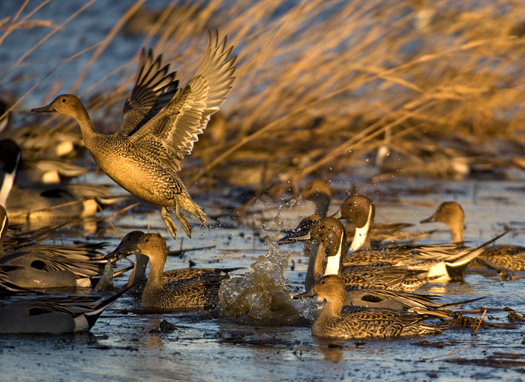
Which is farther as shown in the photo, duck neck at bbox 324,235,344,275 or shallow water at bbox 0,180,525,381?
duck neck at bbox 324,235,344,275

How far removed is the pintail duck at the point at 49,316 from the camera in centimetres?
522

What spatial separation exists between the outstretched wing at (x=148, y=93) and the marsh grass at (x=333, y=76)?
2.67 ft

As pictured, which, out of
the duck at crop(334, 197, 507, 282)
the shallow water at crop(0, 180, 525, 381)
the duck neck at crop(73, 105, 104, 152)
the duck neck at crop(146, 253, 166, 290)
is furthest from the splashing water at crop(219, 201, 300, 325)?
the duck at crop(334, 197, 507, 282)

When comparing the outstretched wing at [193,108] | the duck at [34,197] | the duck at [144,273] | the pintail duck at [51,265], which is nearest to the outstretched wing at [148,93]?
the outstretched wing at [193,108]

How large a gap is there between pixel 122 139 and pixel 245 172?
14.3 feet

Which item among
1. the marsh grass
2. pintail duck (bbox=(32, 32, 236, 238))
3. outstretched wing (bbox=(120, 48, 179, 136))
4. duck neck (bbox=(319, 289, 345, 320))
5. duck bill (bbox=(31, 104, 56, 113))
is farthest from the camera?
the marsh grass

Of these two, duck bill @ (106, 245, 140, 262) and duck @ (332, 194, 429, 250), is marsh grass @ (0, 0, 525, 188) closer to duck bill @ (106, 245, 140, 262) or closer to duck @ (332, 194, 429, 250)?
duck @ (332, 194, 429, 250)

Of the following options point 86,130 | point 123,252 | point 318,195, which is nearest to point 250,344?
point 123,252

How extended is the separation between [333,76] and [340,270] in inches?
107

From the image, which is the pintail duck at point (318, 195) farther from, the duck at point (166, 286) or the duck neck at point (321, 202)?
the duck at point (166, 286)

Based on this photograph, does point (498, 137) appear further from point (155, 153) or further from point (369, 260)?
point (155, 153)

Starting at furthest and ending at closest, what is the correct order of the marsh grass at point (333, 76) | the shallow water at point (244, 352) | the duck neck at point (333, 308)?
1. the marsh grass at point (333, 76)
2. the duck neck at point (333, 308)
3. the shallow water at point (244, 352)

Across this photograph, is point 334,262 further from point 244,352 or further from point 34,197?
point 34,197

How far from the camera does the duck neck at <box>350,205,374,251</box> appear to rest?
325 inches
